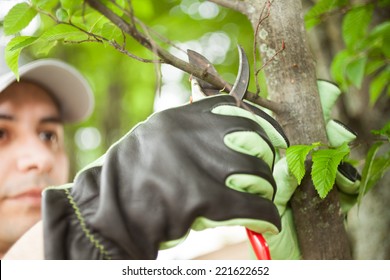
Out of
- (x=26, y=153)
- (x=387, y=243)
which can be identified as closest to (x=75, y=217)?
(x=26, y=153)

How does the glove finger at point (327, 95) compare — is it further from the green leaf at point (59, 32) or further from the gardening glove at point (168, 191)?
the green leaf at point (59, 32)

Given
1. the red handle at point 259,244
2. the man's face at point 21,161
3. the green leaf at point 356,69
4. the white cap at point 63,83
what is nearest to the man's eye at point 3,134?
the man's face at point 21,161

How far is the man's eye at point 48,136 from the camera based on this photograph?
4.00 feet

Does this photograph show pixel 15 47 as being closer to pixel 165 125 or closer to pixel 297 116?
pixel 165 125

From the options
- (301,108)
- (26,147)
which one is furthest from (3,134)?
(301,108)

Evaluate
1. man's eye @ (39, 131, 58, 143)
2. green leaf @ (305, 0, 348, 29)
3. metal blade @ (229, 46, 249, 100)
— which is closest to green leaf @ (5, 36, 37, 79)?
metal blade @ (229, 46, 249, 100)

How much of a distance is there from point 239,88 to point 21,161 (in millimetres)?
684

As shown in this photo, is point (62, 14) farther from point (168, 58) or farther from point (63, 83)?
point (63, 83)

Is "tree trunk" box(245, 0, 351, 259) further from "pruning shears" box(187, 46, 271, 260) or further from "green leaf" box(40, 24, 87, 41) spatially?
"green leaf" box(40, 24, 87, 41)

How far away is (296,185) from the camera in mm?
772

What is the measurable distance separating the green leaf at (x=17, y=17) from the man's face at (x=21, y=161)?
467 mm

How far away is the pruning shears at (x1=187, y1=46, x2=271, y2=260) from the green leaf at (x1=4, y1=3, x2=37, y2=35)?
248mm

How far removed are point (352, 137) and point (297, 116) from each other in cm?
10
